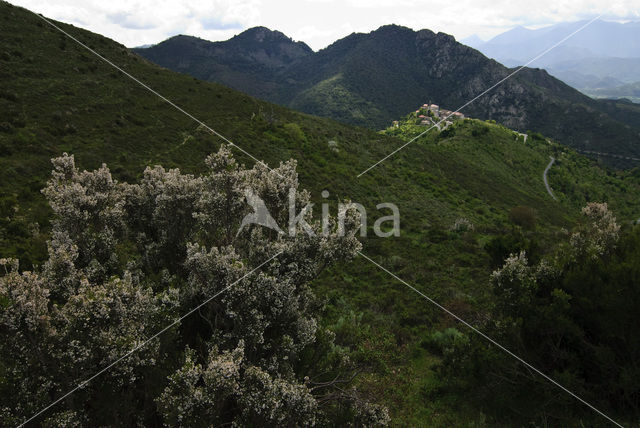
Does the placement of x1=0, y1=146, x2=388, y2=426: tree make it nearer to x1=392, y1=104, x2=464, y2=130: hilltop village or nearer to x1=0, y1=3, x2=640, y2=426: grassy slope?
x1=0, y1=3, x2=640, y2=426: grassy slope

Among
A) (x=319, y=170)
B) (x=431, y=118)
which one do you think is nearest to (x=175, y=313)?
(x=319, y=170)

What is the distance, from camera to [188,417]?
571 cm

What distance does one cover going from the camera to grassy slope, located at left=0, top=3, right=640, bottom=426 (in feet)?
45.0

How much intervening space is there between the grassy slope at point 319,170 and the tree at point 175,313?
388cm

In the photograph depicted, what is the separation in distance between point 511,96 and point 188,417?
200 metres

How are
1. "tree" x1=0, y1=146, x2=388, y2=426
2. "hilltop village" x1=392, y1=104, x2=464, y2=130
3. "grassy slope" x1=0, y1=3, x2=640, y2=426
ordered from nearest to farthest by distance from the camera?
"tree" x1=0, y1=146, x2=388, y2=426, "grassy slope" x1=0, y1=3, x2=640, y2=426, "hilltop village" x1=392, y1=104, x2=464, y2=130

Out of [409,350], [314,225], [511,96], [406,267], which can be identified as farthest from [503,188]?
[511,96]

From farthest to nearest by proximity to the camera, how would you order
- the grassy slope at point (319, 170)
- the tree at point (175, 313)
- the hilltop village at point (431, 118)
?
the hilltop village at point (431, 118)
the grassy slope at point (319, 170)
the tree at point (175, 313)

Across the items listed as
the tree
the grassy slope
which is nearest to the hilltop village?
the grassy slope

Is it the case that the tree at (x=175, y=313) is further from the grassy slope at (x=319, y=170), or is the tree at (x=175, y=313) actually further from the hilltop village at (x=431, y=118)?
the hilltop village at (x=431, y=118)

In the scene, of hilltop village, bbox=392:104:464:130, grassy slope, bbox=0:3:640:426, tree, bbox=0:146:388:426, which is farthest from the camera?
hilltop village, bbox=392:104:464:130

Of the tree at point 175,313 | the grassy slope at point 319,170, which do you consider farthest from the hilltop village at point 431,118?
the tree at point 175,313

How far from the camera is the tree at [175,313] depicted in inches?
230

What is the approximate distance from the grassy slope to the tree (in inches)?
153
